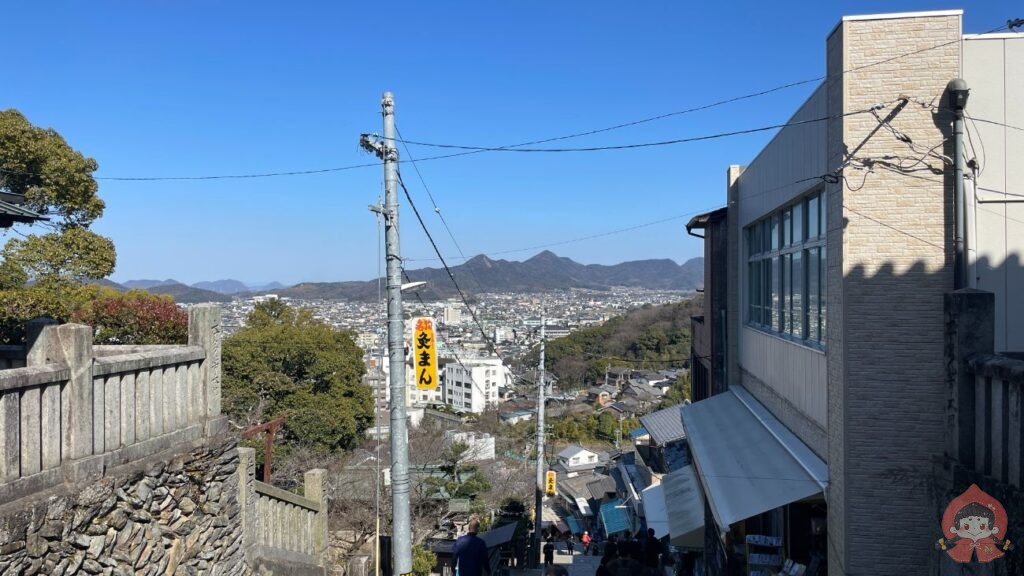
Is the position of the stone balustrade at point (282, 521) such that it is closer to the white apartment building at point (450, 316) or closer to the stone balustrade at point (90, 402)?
the stone balustrade at point (90, 402)

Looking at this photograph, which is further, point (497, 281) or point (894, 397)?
point (497, 281)

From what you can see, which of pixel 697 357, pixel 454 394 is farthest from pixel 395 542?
pixel 454 394

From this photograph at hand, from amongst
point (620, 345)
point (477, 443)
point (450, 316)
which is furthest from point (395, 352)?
point (620, 345)

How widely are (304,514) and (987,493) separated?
24.9 feet

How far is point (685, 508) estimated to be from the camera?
42.5ft

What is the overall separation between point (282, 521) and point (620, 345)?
194 feet

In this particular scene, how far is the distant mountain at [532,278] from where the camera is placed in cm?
3266

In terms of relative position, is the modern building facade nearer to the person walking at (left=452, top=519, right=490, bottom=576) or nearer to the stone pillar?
the stone pillar

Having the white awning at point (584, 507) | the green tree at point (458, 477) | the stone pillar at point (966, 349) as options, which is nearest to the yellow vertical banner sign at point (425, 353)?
the stone pillar at point (966, 349)

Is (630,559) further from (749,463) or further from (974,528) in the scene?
(974,528)

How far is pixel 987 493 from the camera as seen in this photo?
5836 millimetres

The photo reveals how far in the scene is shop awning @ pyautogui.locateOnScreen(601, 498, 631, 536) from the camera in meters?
29.5

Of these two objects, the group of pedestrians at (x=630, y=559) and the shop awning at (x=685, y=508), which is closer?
the group of pedestrians at (x=630, y=559)

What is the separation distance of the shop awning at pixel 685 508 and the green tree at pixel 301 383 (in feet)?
42.6
